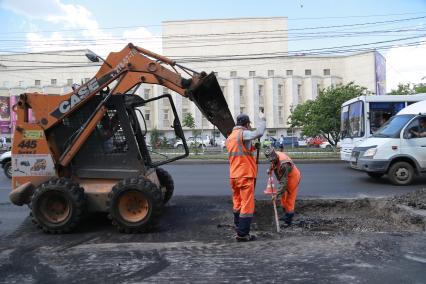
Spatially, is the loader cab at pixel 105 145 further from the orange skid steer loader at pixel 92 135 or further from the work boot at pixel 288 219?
the work boot at pixel 288 219

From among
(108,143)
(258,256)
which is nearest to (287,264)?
(258,256)

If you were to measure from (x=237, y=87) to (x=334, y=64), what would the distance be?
58.8 feet

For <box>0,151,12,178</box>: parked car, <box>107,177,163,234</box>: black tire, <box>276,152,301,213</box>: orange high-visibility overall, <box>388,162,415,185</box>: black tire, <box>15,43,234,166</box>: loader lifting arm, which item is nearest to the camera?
<box>107,177,163,234</box>: black tire

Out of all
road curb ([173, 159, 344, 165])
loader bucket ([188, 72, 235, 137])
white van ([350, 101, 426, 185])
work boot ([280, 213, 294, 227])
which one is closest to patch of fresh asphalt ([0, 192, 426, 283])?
work boot ([280, 213, 294, 227])

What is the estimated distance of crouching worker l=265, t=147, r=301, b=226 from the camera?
7.29 metres

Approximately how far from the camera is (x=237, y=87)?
239 feet

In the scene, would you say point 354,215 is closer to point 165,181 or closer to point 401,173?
point 165,181

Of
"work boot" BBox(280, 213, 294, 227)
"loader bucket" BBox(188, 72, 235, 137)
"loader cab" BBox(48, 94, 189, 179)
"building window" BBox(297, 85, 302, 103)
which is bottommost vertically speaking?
"work boot" BBox(280, 213, 294, 227)

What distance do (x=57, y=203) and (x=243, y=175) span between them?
3.08 metres

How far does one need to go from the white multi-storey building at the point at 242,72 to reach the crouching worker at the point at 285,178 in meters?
62.3

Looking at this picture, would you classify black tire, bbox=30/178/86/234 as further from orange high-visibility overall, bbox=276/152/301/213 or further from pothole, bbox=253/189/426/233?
orange high-visibility overall, bbox=276/152/301/213

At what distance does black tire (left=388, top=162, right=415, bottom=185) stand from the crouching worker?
6603mm

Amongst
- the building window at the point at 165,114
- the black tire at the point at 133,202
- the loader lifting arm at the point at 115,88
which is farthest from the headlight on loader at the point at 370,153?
the building window at the point at 165,114

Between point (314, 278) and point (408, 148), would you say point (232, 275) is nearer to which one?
point (314, 278)
